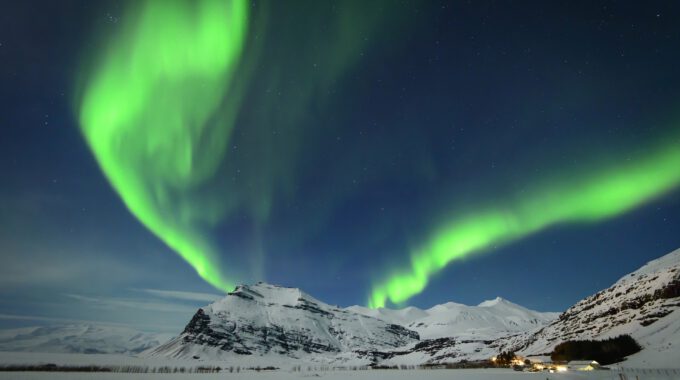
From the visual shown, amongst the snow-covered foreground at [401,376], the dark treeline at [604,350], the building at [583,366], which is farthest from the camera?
the dark treeline at [604,350]

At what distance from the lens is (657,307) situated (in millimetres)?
191750

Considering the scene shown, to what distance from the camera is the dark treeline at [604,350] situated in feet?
481

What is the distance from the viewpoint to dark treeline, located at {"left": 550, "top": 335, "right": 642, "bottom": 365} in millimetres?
146625

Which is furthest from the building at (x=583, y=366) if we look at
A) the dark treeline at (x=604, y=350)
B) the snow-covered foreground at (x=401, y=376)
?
the dark treeline at (x=604, y=350)

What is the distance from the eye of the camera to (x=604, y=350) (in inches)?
5955

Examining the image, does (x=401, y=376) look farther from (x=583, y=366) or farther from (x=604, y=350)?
(x=604, y=350)

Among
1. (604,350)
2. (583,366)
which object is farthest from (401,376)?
(604,350)

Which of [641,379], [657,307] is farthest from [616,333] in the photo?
[641,379]

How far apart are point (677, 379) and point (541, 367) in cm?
5381

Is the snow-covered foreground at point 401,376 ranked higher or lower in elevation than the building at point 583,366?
lower

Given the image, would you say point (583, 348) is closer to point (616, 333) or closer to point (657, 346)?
point (657, 346)

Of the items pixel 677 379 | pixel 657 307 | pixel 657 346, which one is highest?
pixel 657 307

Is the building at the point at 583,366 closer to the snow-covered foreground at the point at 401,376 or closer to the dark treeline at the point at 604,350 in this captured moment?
the snow-covered foreground at the point at 401,376

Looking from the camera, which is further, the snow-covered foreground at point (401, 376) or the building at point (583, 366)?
the building at point (583, 366)
